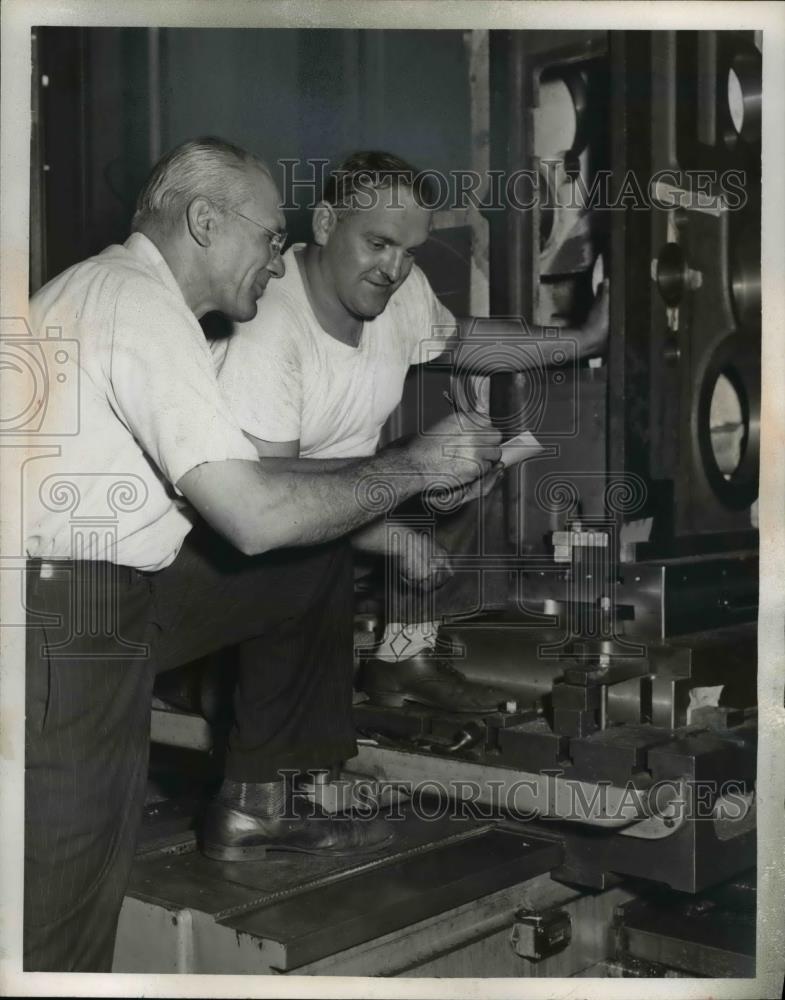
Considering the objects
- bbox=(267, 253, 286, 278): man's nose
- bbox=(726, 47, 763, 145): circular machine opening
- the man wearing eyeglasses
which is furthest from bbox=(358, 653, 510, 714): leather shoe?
bbox=(726, 47, 763, 145): circular machine opening

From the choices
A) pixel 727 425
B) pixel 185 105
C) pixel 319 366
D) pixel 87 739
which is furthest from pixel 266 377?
pixel 727 425

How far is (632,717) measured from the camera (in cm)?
160

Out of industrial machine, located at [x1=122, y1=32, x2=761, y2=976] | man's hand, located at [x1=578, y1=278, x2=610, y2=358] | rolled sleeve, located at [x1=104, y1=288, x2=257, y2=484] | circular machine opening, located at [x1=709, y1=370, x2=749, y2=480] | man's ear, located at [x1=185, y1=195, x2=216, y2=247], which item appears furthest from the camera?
circular machine opening, located at [x1=709, y1=370, x2=749, y2=480]

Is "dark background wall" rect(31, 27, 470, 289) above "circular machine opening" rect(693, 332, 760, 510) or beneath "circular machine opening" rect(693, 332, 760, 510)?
above

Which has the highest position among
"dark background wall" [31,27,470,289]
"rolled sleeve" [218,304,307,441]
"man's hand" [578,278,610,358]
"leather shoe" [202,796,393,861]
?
"dark background wall" [31,27,470,289]

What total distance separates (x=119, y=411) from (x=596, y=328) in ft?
2.76

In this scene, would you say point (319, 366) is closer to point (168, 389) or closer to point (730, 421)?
point (168, 389)

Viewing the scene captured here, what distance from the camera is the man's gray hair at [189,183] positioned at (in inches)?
51.4

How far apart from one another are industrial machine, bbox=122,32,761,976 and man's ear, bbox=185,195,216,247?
1.74 ft

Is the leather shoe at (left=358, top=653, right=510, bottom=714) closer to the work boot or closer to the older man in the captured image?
the older man

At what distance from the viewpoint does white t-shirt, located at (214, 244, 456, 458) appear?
1452mm

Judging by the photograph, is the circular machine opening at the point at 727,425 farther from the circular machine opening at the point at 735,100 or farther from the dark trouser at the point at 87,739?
the dark trouser at the point at 87,739

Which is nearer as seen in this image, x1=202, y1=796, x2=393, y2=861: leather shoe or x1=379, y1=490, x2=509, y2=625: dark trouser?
x1=202, y1=796, x2=393, y2=861: leather shoe

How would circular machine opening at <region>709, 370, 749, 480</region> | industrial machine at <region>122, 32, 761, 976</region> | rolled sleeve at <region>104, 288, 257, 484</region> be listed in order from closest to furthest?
rolled sleeve at <region>104, 288, 257, 484</region>
industrial machine at <region>122, 32, 761, 976</region>
circular machine opening at <region>709, 370, 749, 480</region>
